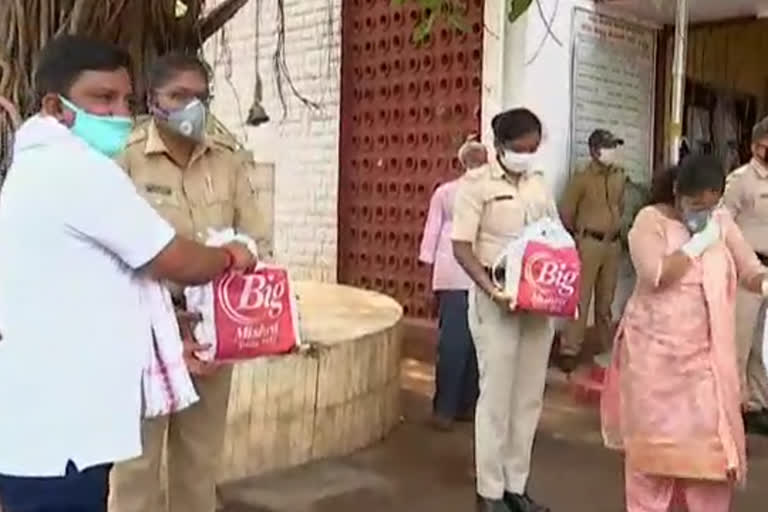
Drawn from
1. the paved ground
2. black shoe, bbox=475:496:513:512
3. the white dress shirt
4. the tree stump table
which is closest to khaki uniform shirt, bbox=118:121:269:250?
the white dress shirt

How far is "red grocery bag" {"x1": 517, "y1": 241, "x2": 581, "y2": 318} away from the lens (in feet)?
13.6

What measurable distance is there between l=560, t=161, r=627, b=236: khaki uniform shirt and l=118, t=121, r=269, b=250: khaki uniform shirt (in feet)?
15.0

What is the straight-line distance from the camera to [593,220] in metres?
7.70

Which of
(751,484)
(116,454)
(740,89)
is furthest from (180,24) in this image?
(740,89)

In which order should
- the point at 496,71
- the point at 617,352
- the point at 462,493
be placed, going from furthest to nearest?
the point at 496,71, the point at 462,493, the point at 617,352

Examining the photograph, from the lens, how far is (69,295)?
95.2 inches

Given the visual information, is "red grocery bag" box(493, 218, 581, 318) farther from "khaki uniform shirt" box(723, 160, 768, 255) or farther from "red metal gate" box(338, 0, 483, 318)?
"red metal gate" box(338, 0, 483, 318)

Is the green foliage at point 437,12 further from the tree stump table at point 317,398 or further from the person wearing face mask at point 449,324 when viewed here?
the tree stump table at point 317,398

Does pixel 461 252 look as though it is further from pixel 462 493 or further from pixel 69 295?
pixel 69 295

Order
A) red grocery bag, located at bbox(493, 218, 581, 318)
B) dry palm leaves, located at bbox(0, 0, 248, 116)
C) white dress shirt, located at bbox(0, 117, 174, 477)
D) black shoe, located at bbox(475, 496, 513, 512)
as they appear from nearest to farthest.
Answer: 1. white dress shirt, located at bbox(0, 117, 174, 477)
2. red grocery bag, located at bbox(493, 218, 581, 318)
3. dry palm leaves, located at bbox(0, 0, 248, 116)
4. black shoe, located at bbox(475, 496, 513, 512)

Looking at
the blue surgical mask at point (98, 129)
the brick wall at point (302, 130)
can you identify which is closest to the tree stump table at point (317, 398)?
the blue surgical mask at point (98, 129)

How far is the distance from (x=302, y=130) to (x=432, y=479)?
5133 mm

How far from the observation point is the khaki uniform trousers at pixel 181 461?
3.30m

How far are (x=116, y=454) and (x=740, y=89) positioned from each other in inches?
331
